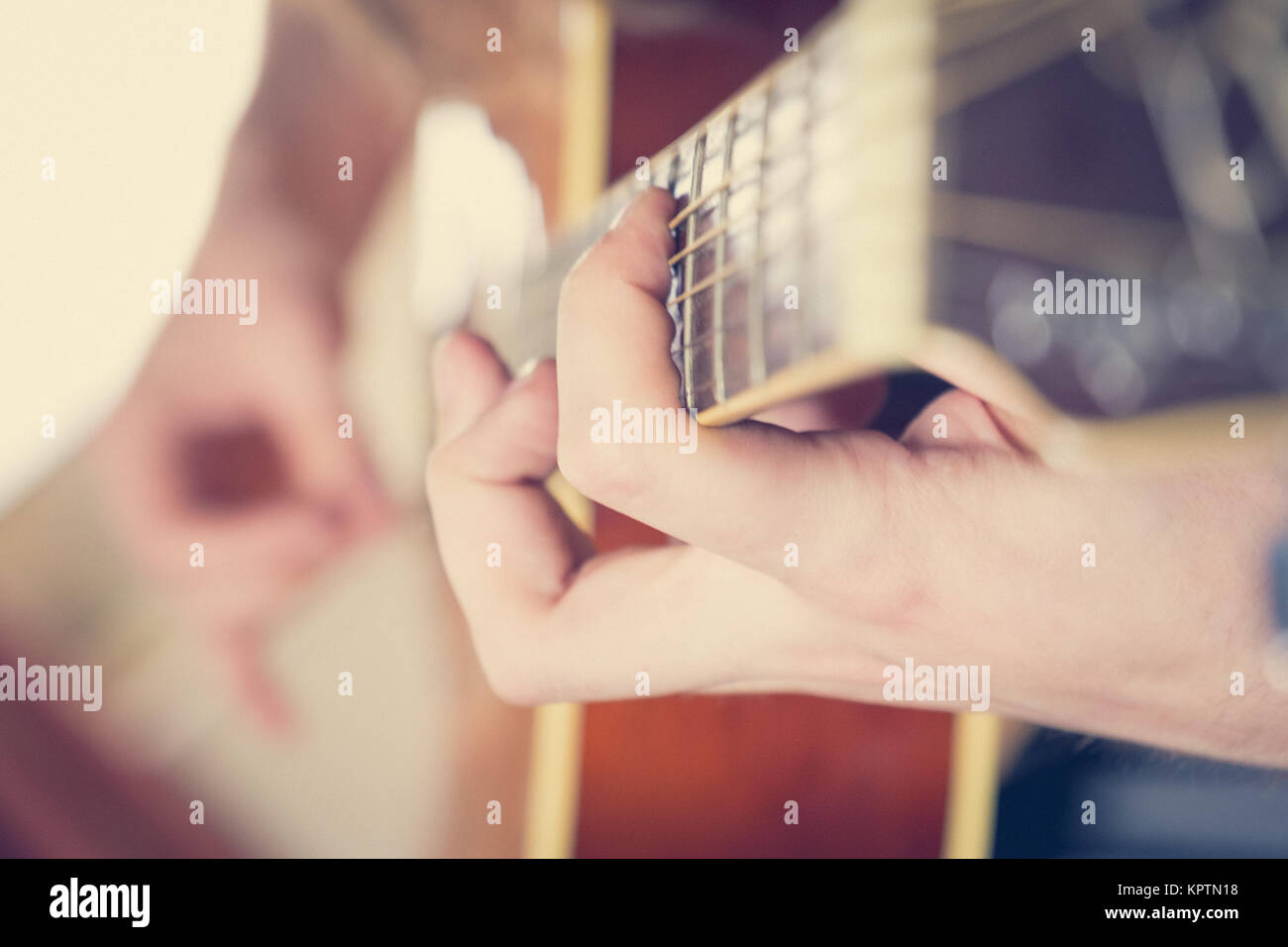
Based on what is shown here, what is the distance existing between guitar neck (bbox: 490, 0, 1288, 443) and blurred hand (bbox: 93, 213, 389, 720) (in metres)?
0.33

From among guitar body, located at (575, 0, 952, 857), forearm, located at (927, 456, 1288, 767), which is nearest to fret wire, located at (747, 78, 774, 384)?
forearm, located at (927, 456, 1288, 767)

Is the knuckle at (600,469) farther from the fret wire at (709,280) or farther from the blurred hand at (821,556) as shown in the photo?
the fret wire at (709,280)

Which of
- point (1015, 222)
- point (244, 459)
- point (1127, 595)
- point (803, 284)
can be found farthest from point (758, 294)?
point (244, 459)

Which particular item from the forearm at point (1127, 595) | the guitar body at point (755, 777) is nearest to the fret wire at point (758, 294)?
the forearm at point (1127, 595)

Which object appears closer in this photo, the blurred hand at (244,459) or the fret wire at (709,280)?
the fret wire at (709,280)

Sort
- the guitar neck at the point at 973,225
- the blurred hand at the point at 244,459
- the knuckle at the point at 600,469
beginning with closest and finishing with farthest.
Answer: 1. the guitar neck at the point at 973,225
2. the knuckle at the point at 600,469
3. the blurred hand at the point at 244,459

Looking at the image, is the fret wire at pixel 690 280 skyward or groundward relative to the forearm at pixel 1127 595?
skyward

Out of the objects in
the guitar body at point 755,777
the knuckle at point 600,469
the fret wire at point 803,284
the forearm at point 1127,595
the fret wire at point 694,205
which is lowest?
the guitar body at point 755,777

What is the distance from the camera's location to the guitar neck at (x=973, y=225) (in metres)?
0.41

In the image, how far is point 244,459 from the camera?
0.69 m

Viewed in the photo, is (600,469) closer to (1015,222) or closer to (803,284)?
(803,284)

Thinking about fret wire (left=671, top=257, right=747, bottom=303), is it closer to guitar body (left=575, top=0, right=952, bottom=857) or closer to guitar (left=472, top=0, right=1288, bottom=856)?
guitar (left=472, top=0, right=1288, bottom=856)

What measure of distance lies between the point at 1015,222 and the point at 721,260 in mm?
167
